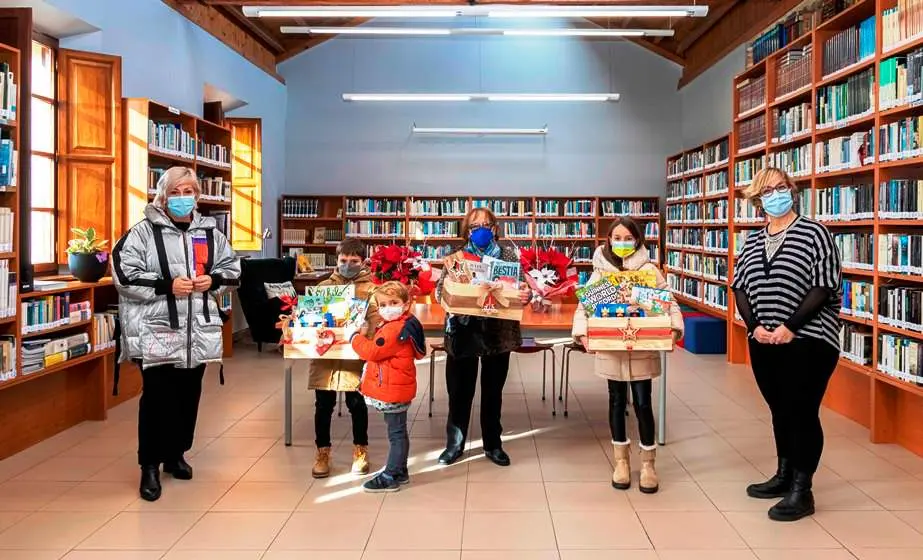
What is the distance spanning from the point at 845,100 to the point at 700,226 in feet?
13.3

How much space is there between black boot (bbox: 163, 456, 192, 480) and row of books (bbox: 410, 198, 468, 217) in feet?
24.6

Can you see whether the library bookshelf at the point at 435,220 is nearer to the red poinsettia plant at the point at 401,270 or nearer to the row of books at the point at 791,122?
the row of books at the point at 791,122

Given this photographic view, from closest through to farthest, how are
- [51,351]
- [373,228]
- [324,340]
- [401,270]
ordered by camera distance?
[324,340] → [401,270] → [51,351] → [373,228]

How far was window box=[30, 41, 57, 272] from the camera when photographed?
220 inches

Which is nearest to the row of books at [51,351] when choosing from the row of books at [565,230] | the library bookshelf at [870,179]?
the library bookshelf at [870,179]

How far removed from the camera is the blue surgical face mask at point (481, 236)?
3.86 m

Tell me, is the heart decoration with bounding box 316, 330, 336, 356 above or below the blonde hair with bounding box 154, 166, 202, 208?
below

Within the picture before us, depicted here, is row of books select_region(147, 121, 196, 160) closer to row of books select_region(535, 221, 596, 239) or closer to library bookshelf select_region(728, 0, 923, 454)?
library bookshelf select_region(728, 0, 923, 454)

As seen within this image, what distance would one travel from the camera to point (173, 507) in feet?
11.2

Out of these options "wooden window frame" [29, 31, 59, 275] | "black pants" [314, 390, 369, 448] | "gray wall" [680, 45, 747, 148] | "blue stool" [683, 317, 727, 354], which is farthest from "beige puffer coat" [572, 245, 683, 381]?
"gray wall" [680, 45, 747, 148]

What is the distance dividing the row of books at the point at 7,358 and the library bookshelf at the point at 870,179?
16.6 feet

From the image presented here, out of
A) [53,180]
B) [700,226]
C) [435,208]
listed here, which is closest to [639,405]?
[53,180]

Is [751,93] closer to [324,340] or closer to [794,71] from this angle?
[794,71]

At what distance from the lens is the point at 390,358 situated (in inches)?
139
